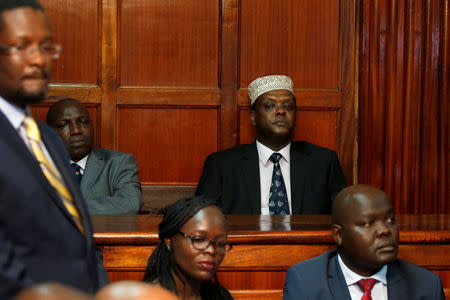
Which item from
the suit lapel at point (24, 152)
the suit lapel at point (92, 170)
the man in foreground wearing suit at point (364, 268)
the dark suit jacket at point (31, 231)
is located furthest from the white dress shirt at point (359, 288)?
the suit lapel at point (92, 170)

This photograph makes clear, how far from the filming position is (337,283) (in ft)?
7.80

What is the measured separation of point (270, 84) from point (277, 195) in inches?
26.4

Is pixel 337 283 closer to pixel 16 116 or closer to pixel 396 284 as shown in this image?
pixel 396 284

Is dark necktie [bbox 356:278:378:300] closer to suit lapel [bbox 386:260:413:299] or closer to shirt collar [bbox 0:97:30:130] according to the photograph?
suit lapel [bbox 386:260:413:299]

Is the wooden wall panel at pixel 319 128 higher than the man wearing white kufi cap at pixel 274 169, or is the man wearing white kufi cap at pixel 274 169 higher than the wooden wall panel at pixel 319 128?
the wooden wall panel at pixel 319 128

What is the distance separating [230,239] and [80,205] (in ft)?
3.65

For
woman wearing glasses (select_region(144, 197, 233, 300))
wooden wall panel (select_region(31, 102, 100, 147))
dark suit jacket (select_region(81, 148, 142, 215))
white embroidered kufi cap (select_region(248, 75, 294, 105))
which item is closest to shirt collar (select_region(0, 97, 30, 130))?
woman wearing glasses (select_region(144, 197, 233, 300))

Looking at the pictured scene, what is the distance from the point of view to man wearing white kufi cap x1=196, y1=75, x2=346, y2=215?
3943mm

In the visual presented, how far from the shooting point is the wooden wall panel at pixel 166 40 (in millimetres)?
4336

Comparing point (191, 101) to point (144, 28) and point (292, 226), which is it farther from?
point (292, 226)

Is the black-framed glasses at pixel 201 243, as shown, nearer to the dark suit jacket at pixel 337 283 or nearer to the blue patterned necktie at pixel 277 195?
the dark suit jacket at pixel 337 283

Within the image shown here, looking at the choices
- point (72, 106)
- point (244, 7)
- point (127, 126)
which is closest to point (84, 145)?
point (72, 106)

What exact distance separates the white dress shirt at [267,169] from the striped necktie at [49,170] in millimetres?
2561

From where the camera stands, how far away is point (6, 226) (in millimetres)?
1298
